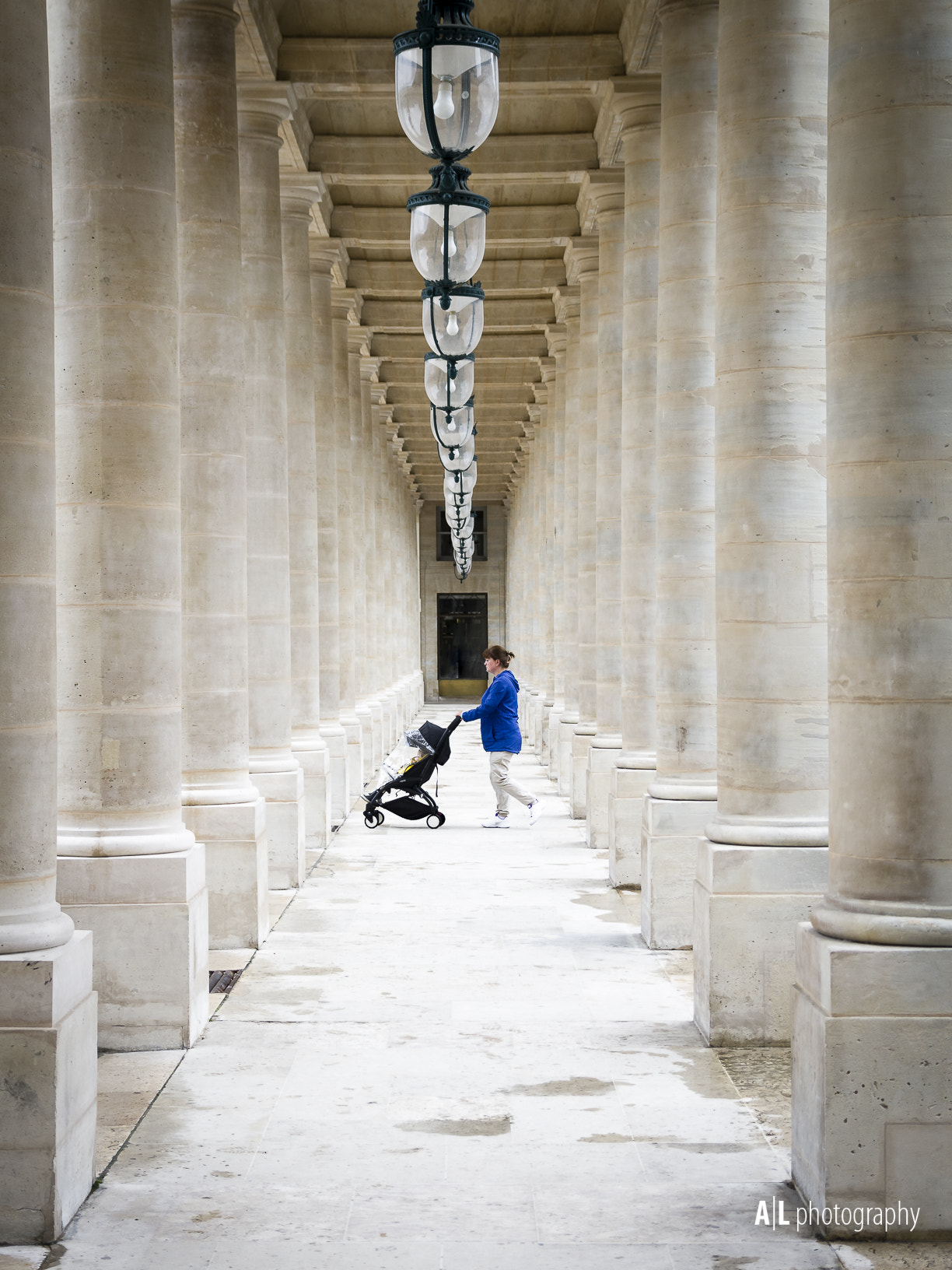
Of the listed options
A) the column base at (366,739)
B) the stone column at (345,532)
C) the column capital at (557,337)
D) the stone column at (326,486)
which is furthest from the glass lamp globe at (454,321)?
the column capital at (557,337)

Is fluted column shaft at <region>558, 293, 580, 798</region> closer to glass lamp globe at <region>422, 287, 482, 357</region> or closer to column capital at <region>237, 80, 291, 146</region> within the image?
column capital at <region>237, 80, 291, 146</region>

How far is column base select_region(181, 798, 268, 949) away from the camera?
35.3 feet

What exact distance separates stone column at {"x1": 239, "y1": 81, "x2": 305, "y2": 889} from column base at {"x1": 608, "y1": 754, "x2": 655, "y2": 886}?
301cm

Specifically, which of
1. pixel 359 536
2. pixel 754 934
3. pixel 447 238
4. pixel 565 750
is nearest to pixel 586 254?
pixel 565 750

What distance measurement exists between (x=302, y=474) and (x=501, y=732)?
413cm

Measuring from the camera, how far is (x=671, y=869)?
10.8 metres

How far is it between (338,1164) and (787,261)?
565cm

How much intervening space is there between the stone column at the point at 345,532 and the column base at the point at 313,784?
18.0ft

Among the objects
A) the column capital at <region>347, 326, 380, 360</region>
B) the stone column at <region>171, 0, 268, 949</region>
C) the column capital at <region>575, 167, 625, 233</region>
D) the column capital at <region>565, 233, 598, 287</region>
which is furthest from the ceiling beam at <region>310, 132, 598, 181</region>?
the column capital at <region>347, 326, 380, 360</region>

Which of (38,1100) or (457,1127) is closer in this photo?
(38,1100)

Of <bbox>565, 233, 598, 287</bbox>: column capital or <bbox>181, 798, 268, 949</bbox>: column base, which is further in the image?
<bbox>565, 233, 598, 287</bbox>: column capital

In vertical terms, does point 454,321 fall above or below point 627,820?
above

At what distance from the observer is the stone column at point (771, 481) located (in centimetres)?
830

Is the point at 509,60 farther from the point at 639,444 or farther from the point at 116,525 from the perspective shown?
the point at 116,525
